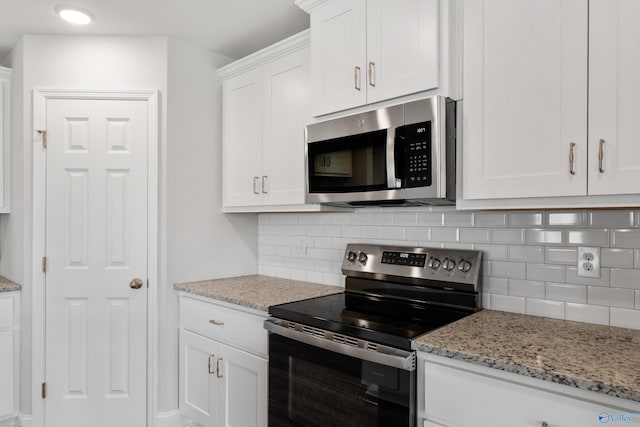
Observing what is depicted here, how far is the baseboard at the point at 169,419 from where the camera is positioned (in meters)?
2.52

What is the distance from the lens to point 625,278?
1515mm

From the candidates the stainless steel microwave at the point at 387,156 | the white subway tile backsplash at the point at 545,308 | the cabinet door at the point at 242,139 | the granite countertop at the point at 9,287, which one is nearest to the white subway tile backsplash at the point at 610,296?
the white subway tile backsplash at the point at 545,308

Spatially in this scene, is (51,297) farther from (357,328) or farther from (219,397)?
(357,328)

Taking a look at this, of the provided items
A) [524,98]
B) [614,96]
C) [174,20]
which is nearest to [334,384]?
[524,98]

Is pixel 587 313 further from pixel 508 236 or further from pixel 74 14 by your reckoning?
pixel 74 14

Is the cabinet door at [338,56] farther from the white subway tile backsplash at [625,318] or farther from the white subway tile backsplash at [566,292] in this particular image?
the white subway tile backsplash at [625,318]

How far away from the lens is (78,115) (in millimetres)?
2514

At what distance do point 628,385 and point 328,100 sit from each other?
1546 mm

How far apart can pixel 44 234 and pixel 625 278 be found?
293cm

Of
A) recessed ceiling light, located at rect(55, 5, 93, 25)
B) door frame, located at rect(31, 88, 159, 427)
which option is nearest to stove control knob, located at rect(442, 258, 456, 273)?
door frame, located at rect(31, 88, 159, 427)

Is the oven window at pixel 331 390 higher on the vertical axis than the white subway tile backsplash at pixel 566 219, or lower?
lower

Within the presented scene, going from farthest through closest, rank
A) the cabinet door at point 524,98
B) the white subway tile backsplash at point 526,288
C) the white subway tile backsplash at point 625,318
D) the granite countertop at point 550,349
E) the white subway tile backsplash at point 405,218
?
the white subway tile backsplash at point 405,218 → the white subway tile backsplash at point 526,288 → the white subway tile backsplash at point 625,318 → the cabinet door at point 524,98 → the granite countertop at point 550,349

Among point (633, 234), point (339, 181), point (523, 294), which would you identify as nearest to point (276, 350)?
point (339, 181)

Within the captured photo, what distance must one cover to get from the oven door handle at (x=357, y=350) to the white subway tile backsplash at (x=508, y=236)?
0.72m
